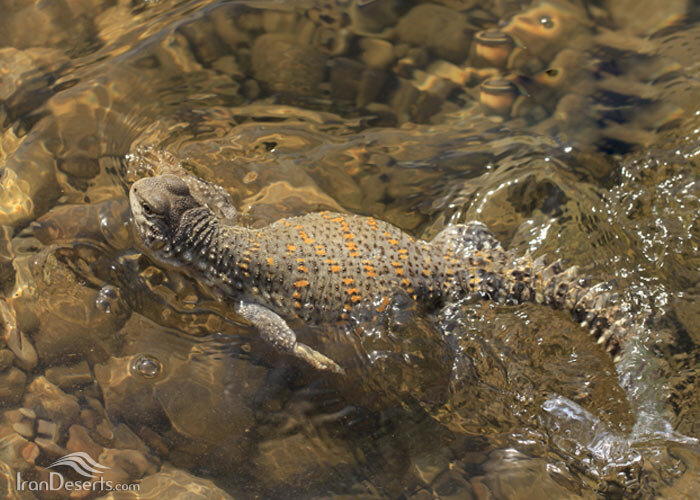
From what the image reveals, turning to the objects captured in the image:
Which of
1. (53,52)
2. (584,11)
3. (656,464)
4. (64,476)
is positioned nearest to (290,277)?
(64,476)

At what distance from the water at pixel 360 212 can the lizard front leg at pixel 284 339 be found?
0.14 meters

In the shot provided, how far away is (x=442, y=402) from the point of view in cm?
466

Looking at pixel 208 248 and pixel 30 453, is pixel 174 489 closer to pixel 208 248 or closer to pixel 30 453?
pixel 30 453

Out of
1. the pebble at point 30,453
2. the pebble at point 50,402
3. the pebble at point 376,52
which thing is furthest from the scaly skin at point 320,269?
the pebble at point 376,52

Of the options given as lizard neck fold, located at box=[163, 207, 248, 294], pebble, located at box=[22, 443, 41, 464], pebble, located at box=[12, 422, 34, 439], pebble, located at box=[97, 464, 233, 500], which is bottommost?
pebble, located at box=[97, 464, 233, 500]

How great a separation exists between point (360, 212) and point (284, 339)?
167 centimetres

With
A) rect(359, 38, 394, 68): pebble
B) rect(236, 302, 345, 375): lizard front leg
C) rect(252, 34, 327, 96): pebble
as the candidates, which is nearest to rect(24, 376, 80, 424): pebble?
rect(236, 302, 345, 375): lizard front leg

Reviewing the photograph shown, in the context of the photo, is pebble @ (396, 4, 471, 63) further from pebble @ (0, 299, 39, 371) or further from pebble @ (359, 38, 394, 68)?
pebble @ (0, 299, 39, 371)

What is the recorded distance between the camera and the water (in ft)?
14.3

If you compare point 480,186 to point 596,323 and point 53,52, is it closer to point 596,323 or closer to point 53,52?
point 596,323

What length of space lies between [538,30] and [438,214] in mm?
2373

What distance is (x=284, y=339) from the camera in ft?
15.4

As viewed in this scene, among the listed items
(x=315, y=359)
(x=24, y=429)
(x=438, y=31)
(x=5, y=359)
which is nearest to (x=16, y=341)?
(x=5, y=359)

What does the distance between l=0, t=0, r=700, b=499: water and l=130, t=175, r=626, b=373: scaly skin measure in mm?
175
